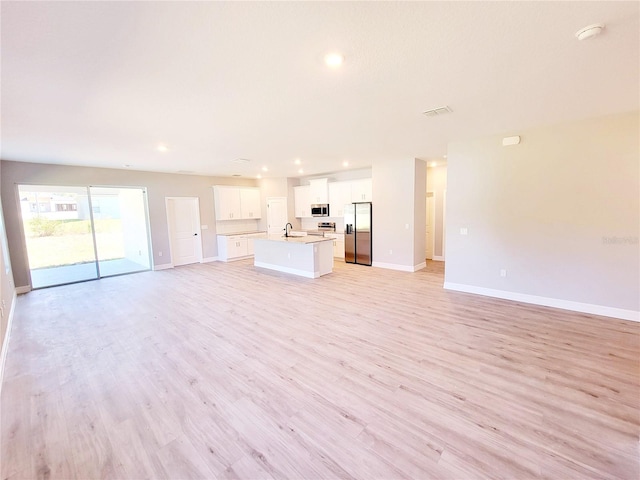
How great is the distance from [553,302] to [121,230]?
442 inches

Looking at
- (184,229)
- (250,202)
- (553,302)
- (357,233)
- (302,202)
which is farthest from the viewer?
(250,202)

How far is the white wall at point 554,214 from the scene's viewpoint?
3475 millimetres

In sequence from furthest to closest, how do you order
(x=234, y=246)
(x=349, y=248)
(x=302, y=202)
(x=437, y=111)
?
(x=302, y=202), (x=234, y=246), (x=349, y=248), (x=437, y=111)

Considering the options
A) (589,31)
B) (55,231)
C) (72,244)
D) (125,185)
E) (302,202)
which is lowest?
(72,244)

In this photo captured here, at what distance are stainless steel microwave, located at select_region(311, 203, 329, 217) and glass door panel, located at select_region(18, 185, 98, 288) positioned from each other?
583 cm

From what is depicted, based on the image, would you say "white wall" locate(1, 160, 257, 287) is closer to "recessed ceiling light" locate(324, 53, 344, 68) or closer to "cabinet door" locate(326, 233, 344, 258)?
"cabinet door" locate(326, 233, 344, 258)

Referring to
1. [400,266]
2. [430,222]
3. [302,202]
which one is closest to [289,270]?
[400,266]

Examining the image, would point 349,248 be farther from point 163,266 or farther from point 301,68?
point 301,68

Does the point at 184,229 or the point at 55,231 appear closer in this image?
the point at 55,231

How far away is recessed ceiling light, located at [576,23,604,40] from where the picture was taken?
1715 mm

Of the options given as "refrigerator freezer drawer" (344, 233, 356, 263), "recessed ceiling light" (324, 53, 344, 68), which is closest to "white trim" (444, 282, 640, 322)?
"refrigerator freezer drawer" (344, 233, 356, 263)

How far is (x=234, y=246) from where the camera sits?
860 centimetres

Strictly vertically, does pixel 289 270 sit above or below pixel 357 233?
below

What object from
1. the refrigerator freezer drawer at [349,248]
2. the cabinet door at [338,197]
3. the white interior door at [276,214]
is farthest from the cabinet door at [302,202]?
the refrigerator freezer drawer at [349,248]
